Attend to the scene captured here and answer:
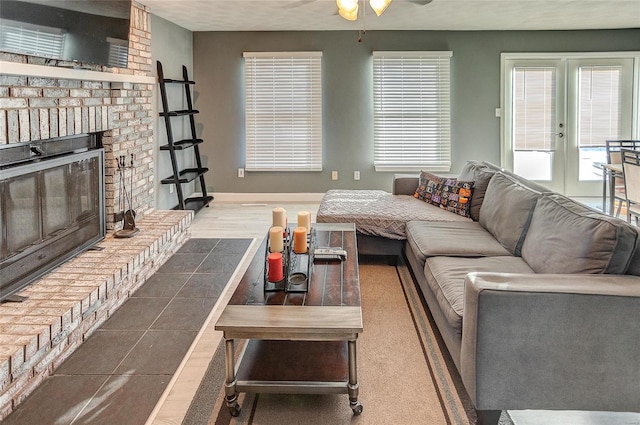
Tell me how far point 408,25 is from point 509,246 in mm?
4319

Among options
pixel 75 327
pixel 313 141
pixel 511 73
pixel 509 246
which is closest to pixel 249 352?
pixel 75 327

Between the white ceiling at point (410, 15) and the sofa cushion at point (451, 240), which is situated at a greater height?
the white ceiling at point (410, 15)

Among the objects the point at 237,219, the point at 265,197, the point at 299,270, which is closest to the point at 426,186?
the point at 237,219

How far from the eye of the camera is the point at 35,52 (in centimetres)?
296

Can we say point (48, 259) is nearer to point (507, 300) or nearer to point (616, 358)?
point (507, 300)

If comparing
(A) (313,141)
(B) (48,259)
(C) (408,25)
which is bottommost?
(B) (48,259)

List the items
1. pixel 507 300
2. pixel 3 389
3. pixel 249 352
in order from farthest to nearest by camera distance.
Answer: pixel 249 352, pixel 3 389, pixel 507 300

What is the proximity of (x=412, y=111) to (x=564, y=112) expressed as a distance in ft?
6.75

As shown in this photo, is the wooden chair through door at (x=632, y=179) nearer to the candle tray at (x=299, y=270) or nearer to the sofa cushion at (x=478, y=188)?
the sofa cushion at (x=478, y=188)

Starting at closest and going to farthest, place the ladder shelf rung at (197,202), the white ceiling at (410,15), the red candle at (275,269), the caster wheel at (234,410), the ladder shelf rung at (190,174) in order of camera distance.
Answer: the caster wheel at (234,410) → the red candle at (275,269) → the white ceiling at (410,15) → the ladder shelf rung at (190,174) → the ladder shelf rung at (197,202)

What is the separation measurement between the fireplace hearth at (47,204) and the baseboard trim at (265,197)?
3461 mm

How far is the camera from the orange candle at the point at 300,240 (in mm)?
2984

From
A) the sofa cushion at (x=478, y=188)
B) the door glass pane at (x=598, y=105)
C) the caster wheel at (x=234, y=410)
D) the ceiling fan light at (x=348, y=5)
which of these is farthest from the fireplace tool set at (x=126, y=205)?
the door glass pane at (x=598, y=105)

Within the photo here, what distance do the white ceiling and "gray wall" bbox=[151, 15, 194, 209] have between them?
146mm
